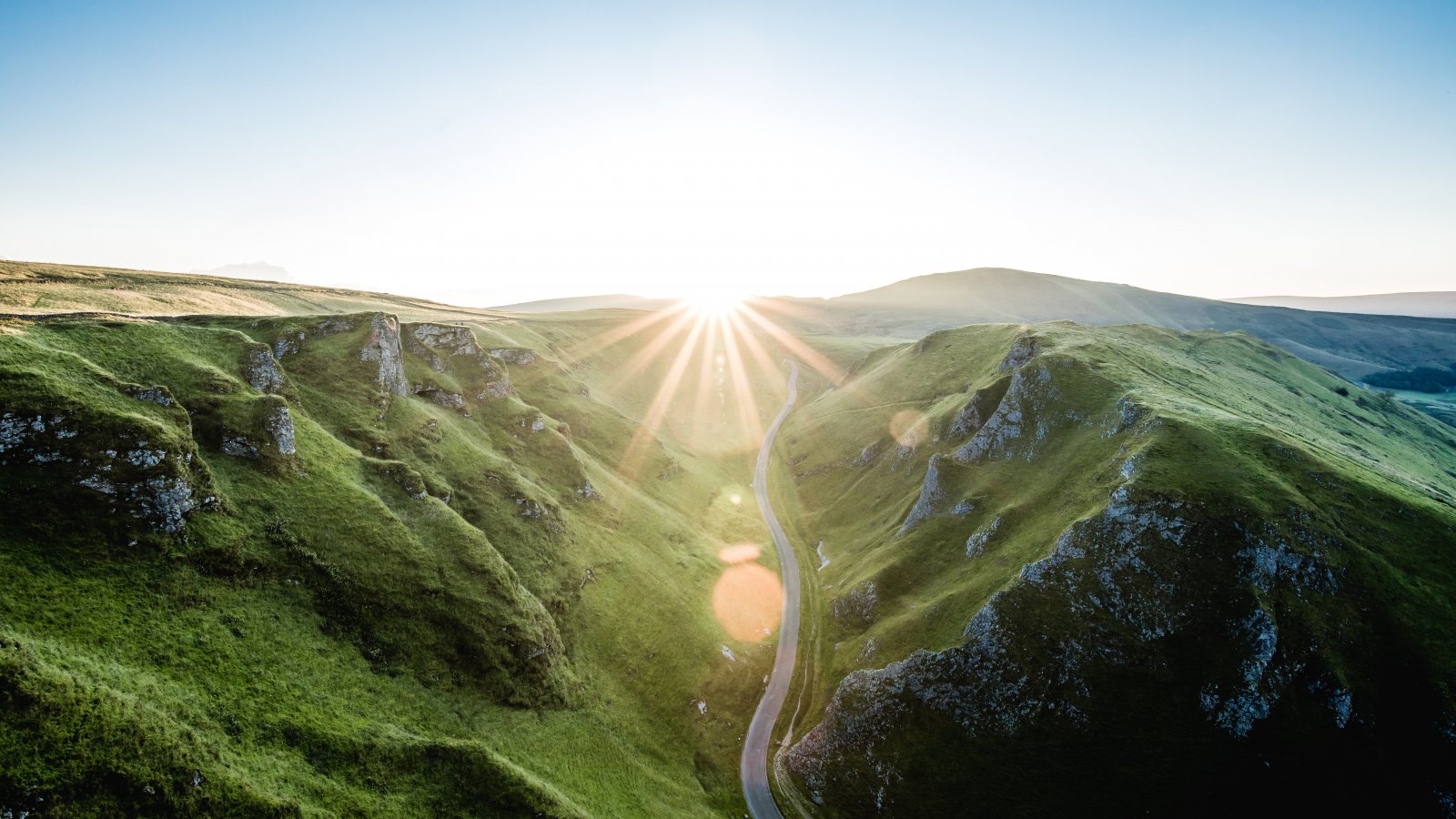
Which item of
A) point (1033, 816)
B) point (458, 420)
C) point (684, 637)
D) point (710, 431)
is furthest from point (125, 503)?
point (710, 431)

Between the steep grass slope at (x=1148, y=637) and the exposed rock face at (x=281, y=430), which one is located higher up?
the exposed rock face at (x=281, y=430)

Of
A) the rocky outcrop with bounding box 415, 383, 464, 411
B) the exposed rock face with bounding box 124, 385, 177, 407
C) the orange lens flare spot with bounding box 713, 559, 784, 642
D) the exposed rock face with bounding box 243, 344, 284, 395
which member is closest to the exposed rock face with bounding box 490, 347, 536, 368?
the rocky outcrop with bounding box 415, 383, 464, 411

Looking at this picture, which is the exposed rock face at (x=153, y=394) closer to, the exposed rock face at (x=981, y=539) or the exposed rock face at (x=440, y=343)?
the exposed rock face at (x=440, y=343)

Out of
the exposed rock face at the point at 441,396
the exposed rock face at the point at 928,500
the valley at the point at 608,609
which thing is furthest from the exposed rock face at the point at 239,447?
the exposed rock face at the point at 928,500

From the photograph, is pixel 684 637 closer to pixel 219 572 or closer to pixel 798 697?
pixel 798 697

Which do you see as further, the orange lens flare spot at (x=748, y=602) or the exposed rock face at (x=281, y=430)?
the orange lens flare spot at (x=748, y=602)

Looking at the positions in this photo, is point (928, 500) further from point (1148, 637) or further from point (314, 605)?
point (314, 605)

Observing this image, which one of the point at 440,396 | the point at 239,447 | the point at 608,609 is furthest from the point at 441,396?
the point at 608,609

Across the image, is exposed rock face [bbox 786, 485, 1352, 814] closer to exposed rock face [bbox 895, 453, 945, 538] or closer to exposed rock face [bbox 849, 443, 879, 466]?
exposed rock face [bbox 895, 453, 945, 538]
